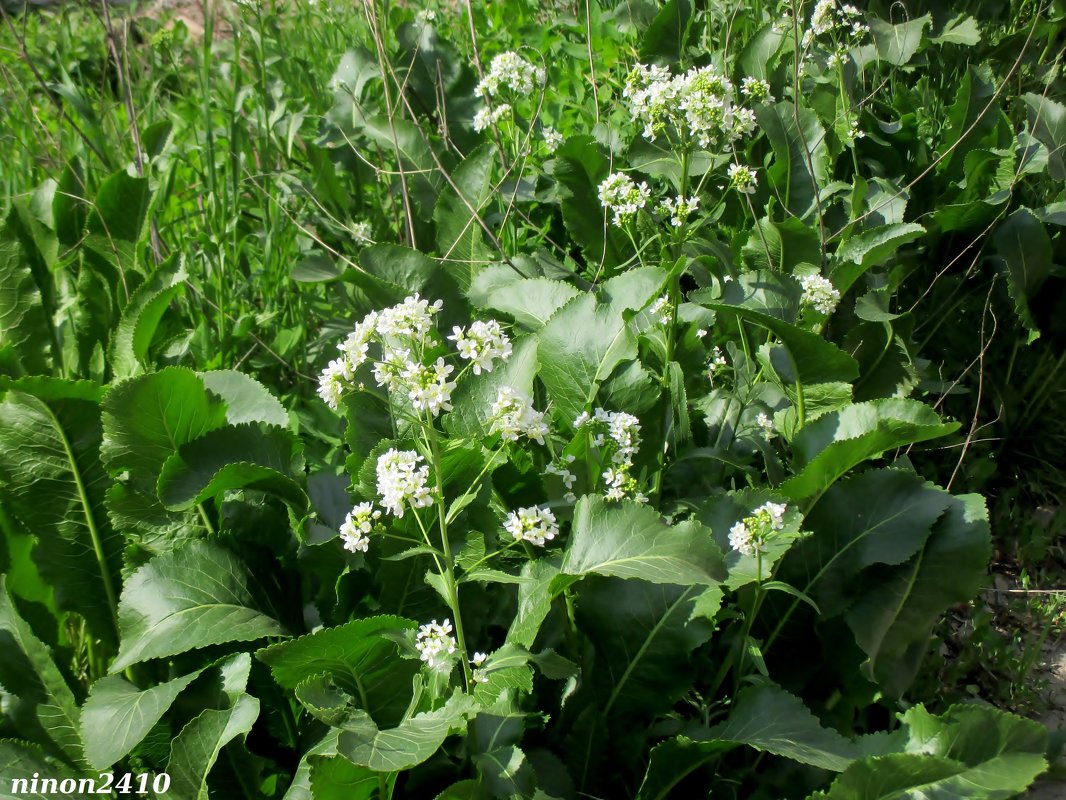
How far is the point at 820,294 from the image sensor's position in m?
2.26

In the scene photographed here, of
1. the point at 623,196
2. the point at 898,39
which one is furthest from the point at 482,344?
the point at 898,39

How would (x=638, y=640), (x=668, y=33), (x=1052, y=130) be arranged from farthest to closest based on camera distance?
(x=668, y=33), (x=1052, y=130), (x=638, y=640)

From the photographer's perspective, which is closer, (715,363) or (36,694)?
(36,694)

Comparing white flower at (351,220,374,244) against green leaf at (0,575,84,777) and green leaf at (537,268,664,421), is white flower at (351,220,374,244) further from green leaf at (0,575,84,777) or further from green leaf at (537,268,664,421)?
green leaf at (0,575,84,777)

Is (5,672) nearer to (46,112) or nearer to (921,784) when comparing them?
(921,784)

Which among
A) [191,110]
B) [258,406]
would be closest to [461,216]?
[258,406]

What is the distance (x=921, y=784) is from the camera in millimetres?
1539

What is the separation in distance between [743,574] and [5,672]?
1326 mm

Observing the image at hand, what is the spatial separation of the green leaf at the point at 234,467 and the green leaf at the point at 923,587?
3.58 feet

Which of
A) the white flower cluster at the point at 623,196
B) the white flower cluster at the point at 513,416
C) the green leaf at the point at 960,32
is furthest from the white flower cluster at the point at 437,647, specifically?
the green leaf at the point at 960,32

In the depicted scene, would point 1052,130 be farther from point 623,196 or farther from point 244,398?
point 244,398

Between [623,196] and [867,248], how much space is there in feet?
2.13

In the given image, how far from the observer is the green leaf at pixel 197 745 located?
1703 mm

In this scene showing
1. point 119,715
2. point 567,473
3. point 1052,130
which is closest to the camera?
point 119,715
